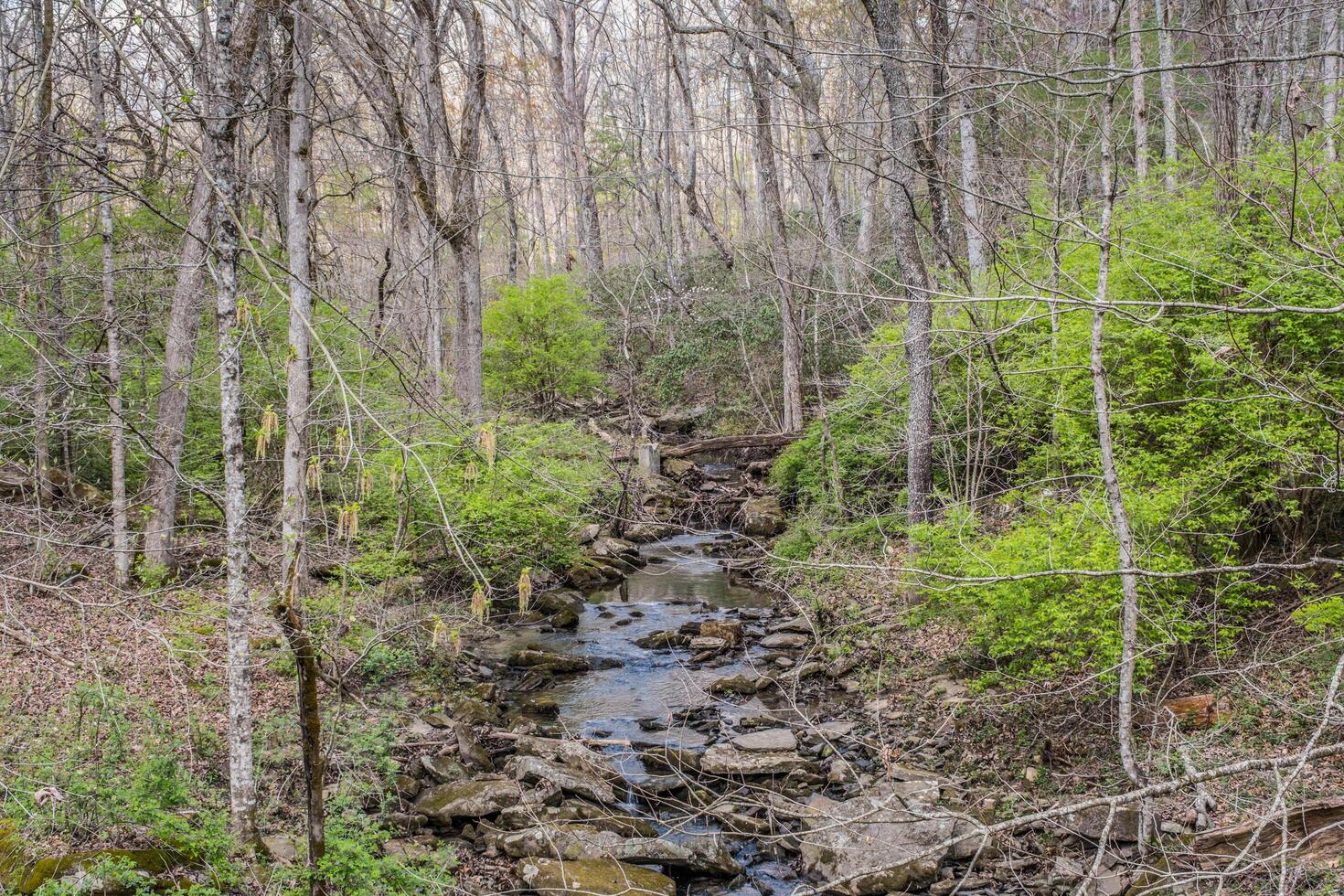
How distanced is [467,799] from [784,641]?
5.17m

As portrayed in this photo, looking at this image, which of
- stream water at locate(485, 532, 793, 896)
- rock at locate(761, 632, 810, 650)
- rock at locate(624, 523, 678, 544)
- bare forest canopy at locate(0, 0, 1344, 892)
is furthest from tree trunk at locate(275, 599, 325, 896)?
rock at locate(624, 523, 678, 544)

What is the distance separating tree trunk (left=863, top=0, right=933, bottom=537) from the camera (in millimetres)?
9328

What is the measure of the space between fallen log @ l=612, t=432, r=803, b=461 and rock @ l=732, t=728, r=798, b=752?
9716mm

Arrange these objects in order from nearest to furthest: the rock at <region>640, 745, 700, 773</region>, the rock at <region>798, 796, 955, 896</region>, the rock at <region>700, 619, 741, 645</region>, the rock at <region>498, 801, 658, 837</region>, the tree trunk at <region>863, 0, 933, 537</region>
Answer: the rock at <region>798, 796, 955, 896</region> < the rock at <region>498, 801, 658, 837</region> < the rock at <region>640, 745, 700, 773</region> < the tree trunk at <region>863, 0, 933, 537</region> < the rock at <region>700, 619, 741, 645</region>

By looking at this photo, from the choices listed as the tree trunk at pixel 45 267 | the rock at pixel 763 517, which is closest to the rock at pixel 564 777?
the tree trunk at pixel 45 267

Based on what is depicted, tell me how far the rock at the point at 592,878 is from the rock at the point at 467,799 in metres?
0.82

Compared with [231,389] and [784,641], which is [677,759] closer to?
[784,641]

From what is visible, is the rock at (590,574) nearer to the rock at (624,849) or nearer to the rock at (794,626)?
the rock at (794,626)

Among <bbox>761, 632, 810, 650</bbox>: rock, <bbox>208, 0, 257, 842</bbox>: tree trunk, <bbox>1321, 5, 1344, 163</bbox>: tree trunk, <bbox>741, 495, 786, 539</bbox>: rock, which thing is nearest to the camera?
<bbox>208, 0, 257, 842</bbox>: tree trunk

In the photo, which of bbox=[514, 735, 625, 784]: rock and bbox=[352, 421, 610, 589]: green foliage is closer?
bbox=[514, 735, 625, 784]: rock

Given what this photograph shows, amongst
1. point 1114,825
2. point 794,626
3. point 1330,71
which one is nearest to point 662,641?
point 794,626

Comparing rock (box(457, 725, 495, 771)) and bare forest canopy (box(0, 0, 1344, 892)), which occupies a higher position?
bare forest canopy (box(0, 0, 1344, 892))

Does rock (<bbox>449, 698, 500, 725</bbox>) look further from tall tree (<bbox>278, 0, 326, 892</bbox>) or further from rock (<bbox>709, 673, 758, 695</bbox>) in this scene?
rock (<bbox>709, 673, 758, 695</bbox>)

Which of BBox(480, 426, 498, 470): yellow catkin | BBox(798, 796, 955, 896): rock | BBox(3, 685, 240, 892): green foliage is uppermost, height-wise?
BBox(480, 426, 498, 470): yellow catkin
